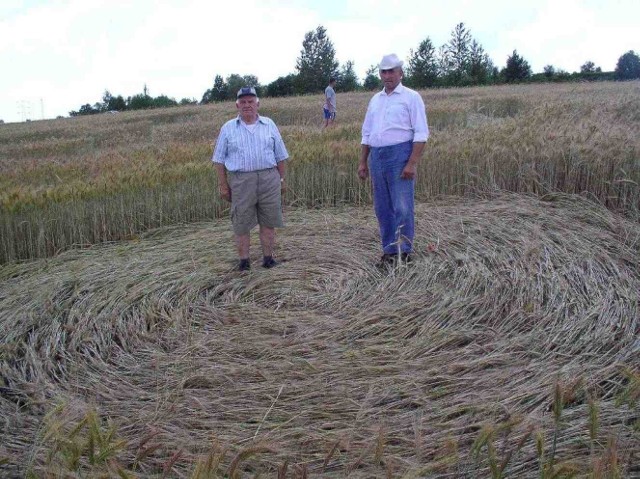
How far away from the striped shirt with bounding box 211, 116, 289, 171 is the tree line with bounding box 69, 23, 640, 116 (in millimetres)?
42373

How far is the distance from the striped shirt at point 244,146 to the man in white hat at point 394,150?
2.43ft

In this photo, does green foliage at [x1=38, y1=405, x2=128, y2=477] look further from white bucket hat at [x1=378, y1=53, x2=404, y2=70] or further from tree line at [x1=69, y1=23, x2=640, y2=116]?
tree line at [x1=69, y1=23, x2=640, y2=116]

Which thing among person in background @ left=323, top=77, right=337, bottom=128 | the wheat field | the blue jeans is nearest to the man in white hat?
the blue jeans

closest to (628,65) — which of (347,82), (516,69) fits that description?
(516,69)

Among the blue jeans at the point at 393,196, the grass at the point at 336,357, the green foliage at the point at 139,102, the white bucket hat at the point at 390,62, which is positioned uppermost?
the green foliage at the point at 139,102

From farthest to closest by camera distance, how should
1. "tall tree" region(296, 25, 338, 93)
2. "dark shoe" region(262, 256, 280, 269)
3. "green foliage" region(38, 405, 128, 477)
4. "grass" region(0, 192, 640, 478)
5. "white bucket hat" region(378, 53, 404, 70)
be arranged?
"tall tree" region(296, 25, 338, 93) < "dark shoe" region(262, 256, 280, 269) < "white bucket hat" region(378, 53, 404, 70) < "grass" region(0, 192, 640, 478) < "green foliage" region(38, 405, 128, 477)

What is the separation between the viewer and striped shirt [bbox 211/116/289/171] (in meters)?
4.74

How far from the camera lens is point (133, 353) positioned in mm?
3568

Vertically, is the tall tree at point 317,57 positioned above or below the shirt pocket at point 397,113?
above

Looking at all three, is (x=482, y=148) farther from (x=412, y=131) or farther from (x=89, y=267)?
(x=89, y=267)

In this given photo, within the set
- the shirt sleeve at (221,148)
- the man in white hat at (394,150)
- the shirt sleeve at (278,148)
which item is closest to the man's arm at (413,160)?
the man in white hat at (394,150)

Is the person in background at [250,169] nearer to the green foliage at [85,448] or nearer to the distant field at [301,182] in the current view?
the distant field at [301,182]

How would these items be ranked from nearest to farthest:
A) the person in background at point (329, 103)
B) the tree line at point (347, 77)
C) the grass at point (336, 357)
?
the grass at point (336, 357) → the person in background at point (329, 103) → the tree line at point (347, 77)

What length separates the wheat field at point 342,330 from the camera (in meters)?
2.41
